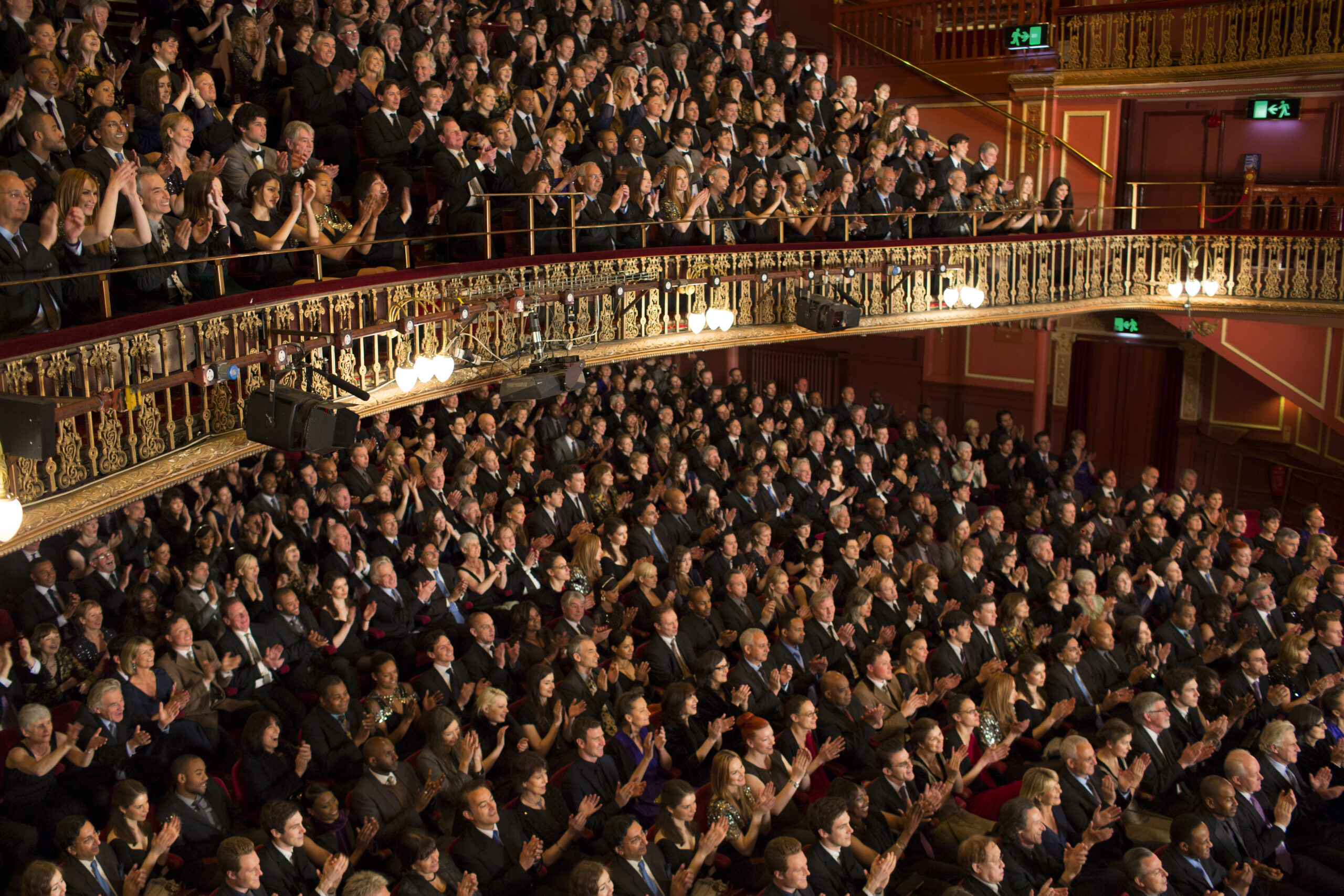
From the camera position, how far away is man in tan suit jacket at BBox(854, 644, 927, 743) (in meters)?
5.98

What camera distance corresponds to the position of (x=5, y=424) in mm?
4148

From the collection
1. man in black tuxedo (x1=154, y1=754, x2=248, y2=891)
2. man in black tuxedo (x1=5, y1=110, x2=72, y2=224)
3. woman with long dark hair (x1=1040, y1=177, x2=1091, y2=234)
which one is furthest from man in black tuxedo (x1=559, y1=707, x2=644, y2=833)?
woman with long dark hair (x1=1040, y1=177, x2=1091, y2=234)

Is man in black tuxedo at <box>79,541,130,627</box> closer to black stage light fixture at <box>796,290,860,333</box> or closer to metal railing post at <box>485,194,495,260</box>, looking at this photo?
metal railing post at <box>485,194,495,260</box>

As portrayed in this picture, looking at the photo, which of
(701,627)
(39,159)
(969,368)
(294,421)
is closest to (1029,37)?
(969,368)

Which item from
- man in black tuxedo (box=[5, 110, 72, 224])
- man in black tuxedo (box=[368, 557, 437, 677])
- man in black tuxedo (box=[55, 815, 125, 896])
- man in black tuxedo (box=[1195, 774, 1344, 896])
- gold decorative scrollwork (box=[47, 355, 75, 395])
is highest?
man in black tuxedo (box=[5, 110, 72, 224])

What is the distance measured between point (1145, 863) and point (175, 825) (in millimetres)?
3679

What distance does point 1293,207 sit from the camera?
1140 centimetres

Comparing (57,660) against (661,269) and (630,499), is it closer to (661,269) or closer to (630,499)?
(630,499)

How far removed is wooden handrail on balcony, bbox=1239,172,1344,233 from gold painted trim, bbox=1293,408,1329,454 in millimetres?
1806

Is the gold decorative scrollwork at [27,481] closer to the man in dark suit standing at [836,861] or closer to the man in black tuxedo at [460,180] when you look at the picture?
the man in dark suit standing at [836,861]

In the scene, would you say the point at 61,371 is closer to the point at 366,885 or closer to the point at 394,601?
the point at 366,885

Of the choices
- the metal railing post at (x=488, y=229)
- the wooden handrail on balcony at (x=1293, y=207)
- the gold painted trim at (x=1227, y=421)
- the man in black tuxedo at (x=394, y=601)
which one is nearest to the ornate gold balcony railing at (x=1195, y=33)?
the wooden handrail on balcony at (x=1293, y=207)

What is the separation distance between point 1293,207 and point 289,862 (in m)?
10.8

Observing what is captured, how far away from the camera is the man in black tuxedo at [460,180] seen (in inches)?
295
